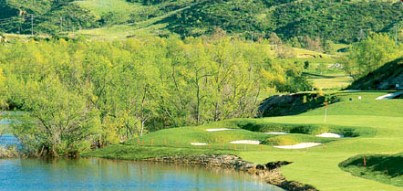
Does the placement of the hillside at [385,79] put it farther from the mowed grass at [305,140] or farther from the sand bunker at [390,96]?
the mowed grass at [305,140]

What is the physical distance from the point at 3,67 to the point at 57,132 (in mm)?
86152

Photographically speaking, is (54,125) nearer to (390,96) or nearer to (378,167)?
(378,167)

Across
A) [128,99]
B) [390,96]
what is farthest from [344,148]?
[390,96]

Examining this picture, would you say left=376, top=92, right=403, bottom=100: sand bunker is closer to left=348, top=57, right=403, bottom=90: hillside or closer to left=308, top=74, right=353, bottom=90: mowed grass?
left=348, top=57, right=403, bottom=90: hillside

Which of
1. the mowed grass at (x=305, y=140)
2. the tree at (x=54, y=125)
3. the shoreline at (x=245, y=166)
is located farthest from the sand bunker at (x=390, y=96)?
the tree at (x=54, y=125)

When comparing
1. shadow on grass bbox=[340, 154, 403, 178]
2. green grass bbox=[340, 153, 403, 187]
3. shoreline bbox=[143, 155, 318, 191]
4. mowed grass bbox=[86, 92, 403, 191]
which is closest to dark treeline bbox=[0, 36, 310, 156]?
mowed grass bbox=[86, 92, 403, 191]

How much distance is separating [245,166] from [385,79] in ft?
185

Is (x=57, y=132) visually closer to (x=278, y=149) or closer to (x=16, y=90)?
(x=278, y=149)

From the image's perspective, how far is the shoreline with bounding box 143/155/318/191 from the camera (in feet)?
178

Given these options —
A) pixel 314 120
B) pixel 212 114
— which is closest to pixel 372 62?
pixel 212 114

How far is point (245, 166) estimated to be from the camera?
63656mm

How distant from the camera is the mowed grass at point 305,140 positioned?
56.8 metres

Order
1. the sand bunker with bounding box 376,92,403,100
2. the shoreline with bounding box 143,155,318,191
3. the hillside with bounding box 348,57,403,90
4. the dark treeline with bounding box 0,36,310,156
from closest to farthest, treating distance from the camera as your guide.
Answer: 1. the shoreline with bounding box 143,155,318,191
2. the dark treeline with bounding box 0,36,310,156
3. the sand bunker with bounding box 376,92,403,100
4. the hillside with bounding box 348,57,403,90

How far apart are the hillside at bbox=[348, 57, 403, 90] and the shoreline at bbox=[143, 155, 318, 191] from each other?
1884 inches
